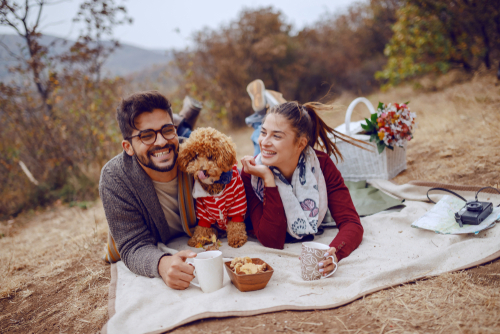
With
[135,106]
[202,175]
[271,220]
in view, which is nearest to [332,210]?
[271,220]

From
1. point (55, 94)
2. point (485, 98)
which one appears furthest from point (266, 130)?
point (55, 94)

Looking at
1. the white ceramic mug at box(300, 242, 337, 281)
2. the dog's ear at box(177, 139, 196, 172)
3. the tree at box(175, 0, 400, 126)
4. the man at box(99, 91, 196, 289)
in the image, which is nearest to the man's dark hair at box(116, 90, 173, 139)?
the man at box(99, 91, 196, 289)

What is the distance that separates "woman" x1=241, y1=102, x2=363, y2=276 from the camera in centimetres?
251

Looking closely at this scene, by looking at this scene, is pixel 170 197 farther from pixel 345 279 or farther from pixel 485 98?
pixel 485 98

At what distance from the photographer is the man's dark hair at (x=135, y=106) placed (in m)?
2.34

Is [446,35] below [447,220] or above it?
above

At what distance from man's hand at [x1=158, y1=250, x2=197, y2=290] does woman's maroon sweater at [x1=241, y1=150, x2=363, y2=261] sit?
2.35 ft

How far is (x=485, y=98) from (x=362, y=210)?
150 inches

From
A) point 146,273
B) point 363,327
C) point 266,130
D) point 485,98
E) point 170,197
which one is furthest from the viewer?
point 485,98

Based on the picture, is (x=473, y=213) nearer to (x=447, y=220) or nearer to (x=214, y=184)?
(x=447, y=220)

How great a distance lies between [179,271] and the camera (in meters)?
2.10

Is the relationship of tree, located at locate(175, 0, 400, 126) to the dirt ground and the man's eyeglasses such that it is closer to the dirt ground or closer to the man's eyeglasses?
the dirt ground

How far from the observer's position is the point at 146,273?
7.64ft

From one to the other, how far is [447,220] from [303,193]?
46.6 inches
